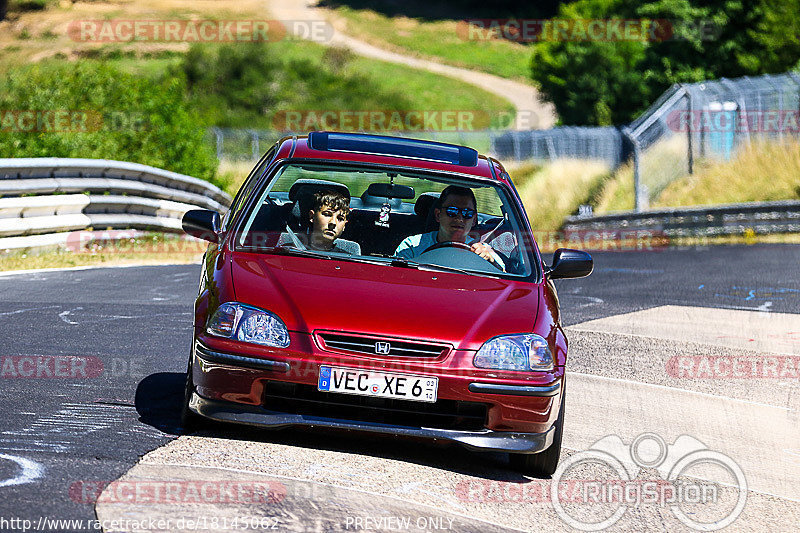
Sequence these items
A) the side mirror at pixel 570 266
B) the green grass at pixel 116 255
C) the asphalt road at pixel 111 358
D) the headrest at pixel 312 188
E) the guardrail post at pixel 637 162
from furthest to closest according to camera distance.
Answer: the guardrail post at pixel 637 162 → the green grass at pixel 116 255 → the headrest at pixel 312 188 → the side mirror at pixel 570 266 → the asphalt road at pixel 111 358

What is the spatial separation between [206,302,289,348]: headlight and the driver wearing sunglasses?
1.33 meters

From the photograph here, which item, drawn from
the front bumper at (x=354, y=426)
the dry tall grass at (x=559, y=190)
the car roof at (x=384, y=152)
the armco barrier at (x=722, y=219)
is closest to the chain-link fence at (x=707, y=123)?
the armco barrier at (x=722, y=219)

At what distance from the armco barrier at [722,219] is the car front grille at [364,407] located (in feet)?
51.6

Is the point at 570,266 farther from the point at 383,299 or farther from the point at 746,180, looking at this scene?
the point at 746,180

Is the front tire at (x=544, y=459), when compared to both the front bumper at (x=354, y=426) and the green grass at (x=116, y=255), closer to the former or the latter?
the front bumper at (x=354, y=426)

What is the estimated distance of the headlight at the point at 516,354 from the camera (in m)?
5.76

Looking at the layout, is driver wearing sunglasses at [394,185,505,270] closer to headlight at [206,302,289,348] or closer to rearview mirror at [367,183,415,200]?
rearview mirror at [367,183,415,200]

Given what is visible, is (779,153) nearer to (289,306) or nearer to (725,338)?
(725,338)

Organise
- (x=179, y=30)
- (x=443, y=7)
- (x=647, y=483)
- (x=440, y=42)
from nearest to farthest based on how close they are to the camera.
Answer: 1. (x=647, y=483)
2. (x=179, y=30)
3. (x=440, y=42)
4. (x=443, y=7)

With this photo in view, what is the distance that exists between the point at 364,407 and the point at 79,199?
9.85 m

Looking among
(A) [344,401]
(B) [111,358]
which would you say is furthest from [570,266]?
(B) [111,358]

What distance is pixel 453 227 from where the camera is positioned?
6.93 metres

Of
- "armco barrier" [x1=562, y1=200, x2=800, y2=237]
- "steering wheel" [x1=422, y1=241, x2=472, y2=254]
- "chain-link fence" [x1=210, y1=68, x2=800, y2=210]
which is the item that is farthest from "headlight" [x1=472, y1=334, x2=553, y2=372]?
"chain-link fence" [x1=210, y1=68, x2=800, y2=210]

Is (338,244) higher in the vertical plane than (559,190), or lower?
lower
